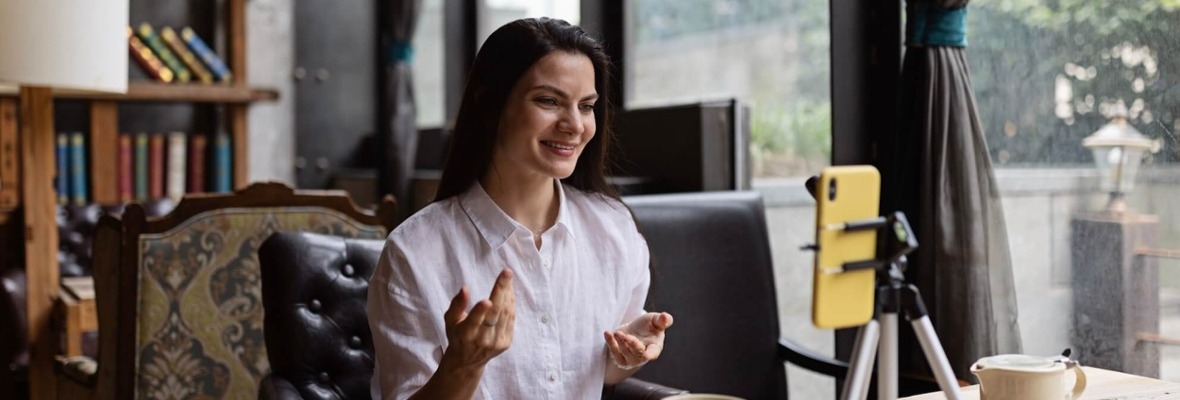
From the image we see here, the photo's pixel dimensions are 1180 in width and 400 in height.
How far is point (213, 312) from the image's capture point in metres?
2.73

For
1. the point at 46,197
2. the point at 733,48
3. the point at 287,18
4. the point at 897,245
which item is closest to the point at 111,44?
the point at 46,197

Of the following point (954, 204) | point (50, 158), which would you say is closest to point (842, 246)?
point (954, 204)

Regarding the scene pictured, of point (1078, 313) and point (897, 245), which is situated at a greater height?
point (897, 245)

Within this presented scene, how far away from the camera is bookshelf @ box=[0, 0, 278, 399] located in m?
3.21

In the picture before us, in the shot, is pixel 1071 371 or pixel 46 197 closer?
pixel 1071 371

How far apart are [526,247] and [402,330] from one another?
0.23 m

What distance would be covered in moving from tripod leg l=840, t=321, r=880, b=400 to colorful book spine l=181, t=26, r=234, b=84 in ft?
15.7

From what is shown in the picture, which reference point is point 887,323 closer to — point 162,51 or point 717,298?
point 717,298

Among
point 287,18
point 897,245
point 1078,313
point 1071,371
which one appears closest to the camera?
point 897,245

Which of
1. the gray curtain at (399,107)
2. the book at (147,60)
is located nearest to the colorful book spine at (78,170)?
the book at (147,60)

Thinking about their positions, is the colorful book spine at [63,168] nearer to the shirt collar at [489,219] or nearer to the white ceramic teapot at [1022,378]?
the shirt collar at [489,219]

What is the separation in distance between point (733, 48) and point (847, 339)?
1.24 m

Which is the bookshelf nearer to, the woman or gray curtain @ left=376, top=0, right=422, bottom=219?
gray curtain @ left=376, top=0, right=422, bottom=219

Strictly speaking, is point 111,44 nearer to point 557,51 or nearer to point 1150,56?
point 557,51
